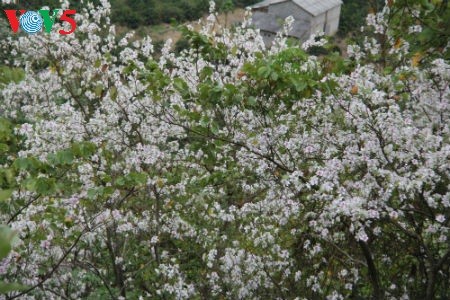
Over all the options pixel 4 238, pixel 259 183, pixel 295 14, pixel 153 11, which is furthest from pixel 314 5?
pixel 4 238

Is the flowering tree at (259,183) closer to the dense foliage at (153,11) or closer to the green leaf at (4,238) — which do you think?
the green leaf at (4,238)

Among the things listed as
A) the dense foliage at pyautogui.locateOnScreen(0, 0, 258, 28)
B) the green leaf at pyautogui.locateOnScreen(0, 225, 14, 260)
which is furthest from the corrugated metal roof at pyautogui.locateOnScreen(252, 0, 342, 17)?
the green leaf at pyautogui.locateOnScreen(0, 225, 14, 260)

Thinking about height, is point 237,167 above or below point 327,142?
above

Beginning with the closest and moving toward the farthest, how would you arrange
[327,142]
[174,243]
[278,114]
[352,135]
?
[352,135] < [327,142] < [278,114] < [174,243]

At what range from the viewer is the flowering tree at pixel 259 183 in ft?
12.6

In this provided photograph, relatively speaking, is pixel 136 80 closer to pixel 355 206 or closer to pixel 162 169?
pixel 162 169

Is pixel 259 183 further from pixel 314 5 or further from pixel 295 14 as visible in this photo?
pixel 314 5

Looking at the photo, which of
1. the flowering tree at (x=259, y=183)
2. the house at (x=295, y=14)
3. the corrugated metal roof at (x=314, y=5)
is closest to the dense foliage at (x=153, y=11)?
the house at (x=295, y=14)

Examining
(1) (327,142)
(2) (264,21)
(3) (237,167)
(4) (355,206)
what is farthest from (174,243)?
(2) (264,21)

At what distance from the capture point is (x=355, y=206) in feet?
11.0

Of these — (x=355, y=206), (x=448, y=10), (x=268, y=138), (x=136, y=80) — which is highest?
(x=136, y=80)

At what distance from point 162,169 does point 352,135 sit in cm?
301

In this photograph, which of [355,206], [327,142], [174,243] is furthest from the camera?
[174,243]

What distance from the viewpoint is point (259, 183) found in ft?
18.2
